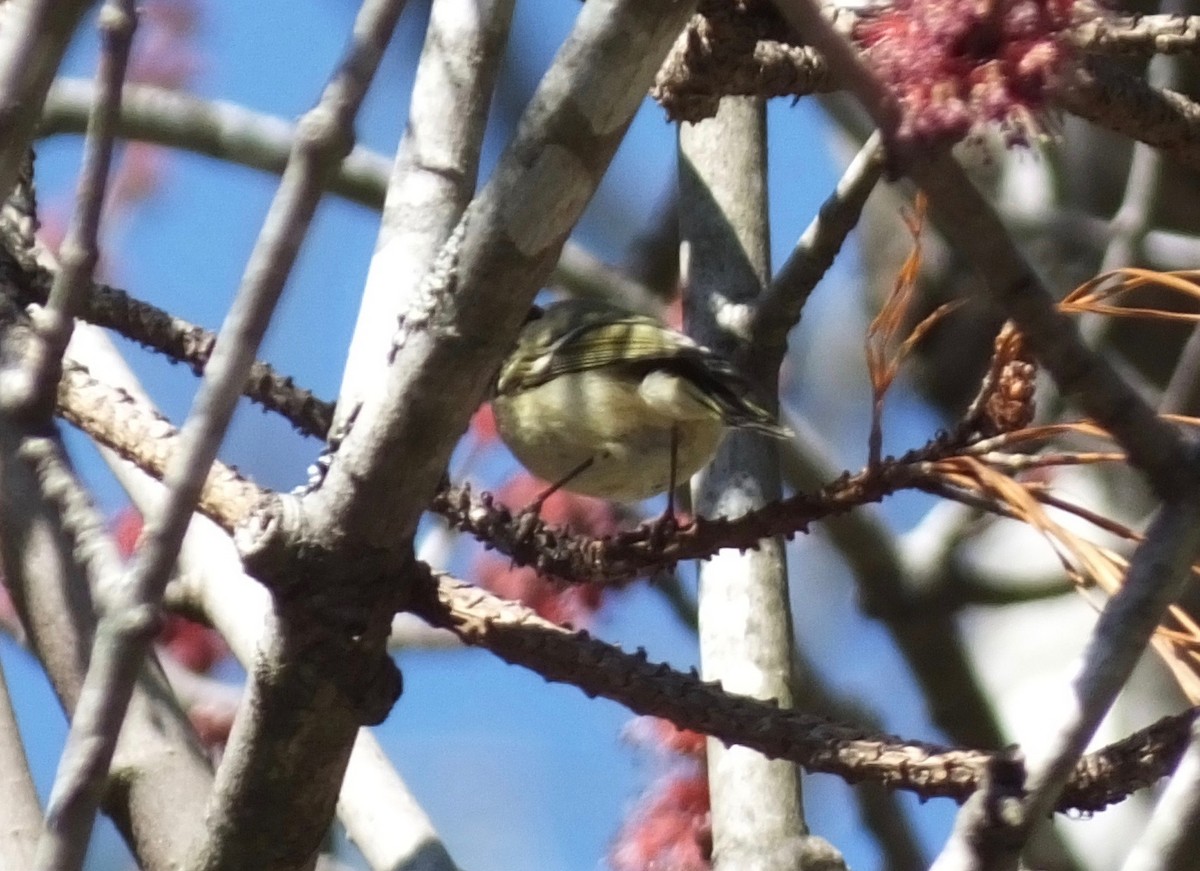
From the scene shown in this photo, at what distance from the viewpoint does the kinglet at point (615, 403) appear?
2193mm

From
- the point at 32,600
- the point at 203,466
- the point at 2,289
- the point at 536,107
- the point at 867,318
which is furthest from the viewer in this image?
the point at 867,318

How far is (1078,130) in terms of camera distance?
464 centimetres

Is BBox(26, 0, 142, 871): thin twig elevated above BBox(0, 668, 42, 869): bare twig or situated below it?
below

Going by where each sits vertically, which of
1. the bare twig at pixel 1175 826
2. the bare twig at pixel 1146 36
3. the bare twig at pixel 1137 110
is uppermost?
the bare twig at pixel 1146 36

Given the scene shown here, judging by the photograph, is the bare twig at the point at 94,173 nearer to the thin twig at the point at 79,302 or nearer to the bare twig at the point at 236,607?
the thin twig at the point at 79,302

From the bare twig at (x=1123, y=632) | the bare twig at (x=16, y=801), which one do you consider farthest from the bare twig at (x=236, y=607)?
the bare twig at (x=1123, y=632)

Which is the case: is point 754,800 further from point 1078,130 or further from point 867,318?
point 1078,130

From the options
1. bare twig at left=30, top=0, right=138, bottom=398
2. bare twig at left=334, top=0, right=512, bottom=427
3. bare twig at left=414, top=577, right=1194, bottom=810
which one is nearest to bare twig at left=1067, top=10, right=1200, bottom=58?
bare twig at left=334, top=0, right=512, bottom=427

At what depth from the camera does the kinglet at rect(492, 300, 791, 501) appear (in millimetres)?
2193

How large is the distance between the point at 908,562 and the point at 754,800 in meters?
1.65

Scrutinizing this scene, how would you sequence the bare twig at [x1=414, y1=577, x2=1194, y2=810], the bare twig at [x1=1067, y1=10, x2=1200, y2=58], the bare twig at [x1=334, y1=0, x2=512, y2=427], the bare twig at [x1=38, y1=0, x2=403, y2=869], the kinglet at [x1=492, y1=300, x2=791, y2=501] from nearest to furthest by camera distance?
1. the bare twig at [x1=38, y1=0, x2=403, y2=869]
2. the bare twig at [x1=414, y1=577, x2=1194, y2=810]
3. the bare twig at [x1=334, y1=0, x2=512, y2=427]
4. the bare twig at [x1=1067, y1=10, x2=1200, y2=58]
5. the kinglet at [x1=492, y1=300, x2=791, y2=501]

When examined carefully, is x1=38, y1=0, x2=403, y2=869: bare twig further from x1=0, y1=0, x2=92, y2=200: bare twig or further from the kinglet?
the kinglet

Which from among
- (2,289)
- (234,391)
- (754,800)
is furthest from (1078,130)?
(234,391)

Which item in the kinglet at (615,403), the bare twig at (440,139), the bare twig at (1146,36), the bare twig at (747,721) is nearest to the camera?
the bare twig at (747,721)
